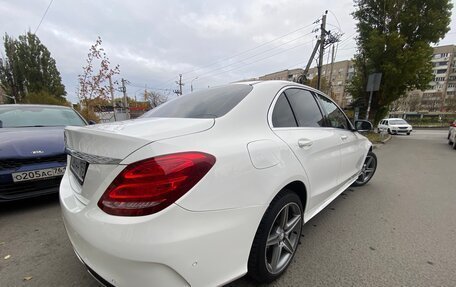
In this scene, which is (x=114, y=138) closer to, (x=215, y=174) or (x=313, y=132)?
(x=215, y=174)

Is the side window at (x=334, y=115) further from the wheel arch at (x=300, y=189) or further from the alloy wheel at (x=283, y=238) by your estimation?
the alloy wheel at (x=283, y=238)

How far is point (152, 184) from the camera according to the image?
43.7 inches

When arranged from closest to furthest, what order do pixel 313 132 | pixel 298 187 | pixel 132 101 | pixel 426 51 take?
pixel 298 187 < pixel 313 132 < pixel 426 51 < pixel 132 101

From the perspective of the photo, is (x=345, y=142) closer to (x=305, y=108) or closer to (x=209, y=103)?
(x=305, y=108)

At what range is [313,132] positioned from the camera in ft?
7.26

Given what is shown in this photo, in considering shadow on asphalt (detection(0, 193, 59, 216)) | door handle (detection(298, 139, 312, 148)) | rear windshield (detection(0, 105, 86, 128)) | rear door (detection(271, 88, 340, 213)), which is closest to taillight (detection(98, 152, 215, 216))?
rear door (detection(271, 88, 340, 213))

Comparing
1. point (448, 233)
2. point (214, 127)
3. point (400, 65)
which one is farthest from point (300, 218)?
point (400, 65)

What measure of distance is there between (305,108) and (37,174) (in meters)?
3.25

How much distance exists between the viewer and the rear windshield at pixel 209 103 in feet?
5.67

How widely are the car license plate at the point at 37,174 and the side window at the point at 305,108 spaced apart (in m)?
2.94

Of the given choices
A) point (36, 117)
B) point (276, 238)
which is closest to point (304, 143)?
point (276, 238)

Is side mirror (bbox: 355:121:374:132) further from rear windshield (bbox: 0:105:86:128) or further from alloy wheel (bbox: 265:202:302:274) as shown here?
rear windshield (bbox: 0:105:86:128)

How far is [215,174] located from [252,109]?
2.26ft

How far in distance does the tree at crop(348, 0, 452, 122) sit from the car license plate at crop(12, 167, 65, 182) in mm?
17270
